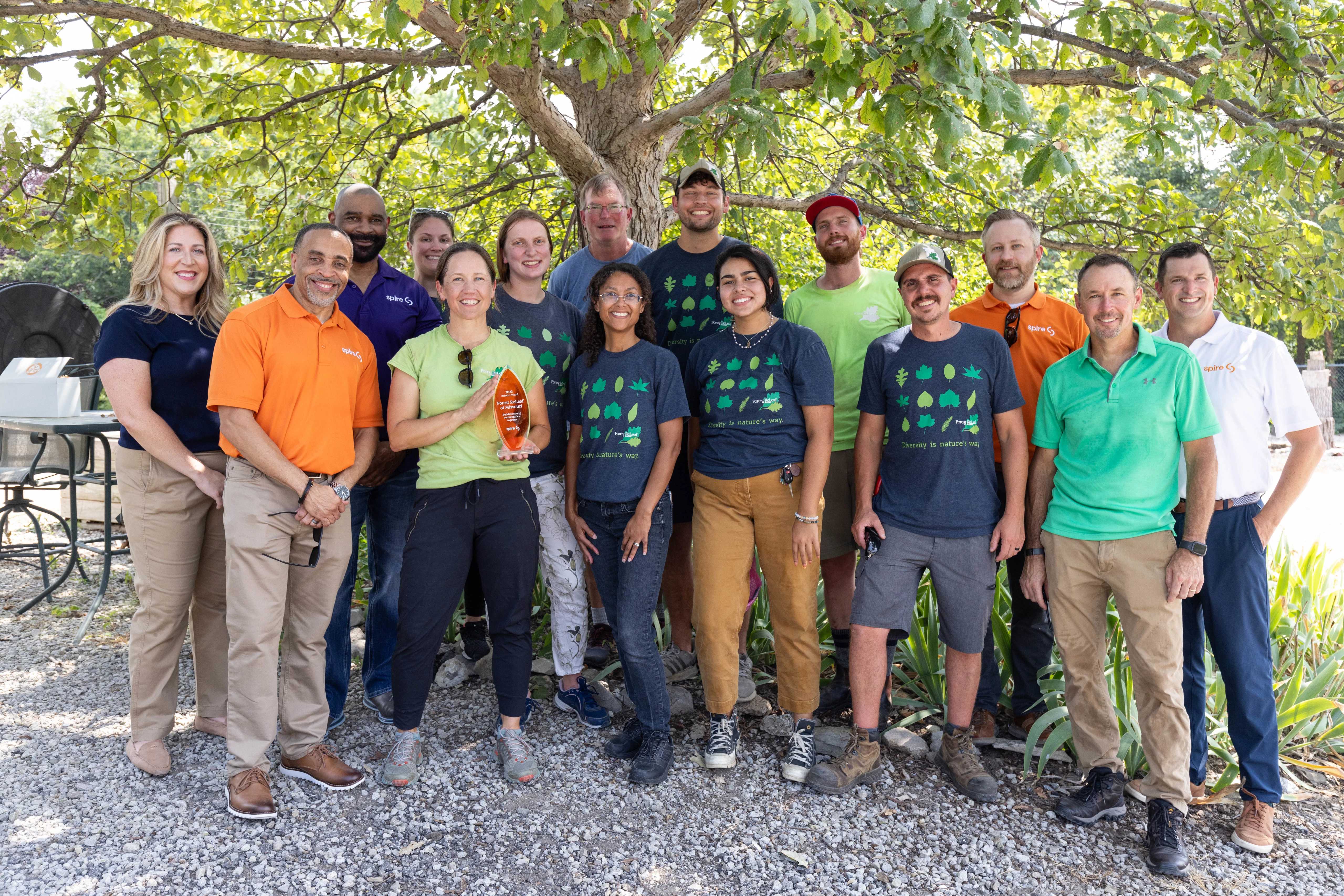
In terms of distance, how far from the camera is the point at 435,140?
8.99 meters

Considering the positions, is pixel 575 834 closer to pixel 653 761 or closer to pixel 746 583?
pixel 653 761

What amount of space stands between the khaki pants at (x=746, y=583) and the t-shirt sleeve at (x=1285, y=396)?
166 cm

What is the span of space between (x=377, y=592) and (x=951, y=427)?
8.54ft

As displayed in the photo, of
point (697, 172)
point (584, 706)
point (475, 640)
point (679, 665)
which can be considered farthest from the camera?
point (475, 640)

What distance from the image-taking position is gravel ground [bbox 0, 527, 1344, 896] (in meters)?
2.80

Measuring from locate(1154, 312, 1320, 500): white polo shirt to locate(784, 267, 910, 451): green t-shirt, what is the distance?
1.26 metres

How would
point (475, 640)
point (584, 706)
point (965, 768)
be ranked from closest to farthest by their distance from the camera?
point (965, 768) < point (584, 706) < point (475, 640)

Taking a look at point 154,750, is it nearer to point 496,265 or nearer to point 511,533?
point 511,533

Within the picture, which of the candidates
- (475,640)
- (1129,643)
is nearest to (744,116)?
(1129,643)

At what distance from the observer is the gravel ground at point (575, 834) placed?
280 cm

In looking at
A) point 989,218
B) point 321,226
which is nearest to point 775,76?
point 989,218

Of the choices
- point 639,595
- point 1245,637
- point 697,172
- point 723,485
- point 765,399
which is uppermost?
point 697,172

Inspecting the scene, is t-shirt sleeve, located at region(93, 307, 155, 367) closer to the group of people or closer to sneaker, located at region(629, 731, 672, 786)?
the group of people

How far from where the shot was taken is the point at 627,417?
11.3 ft
